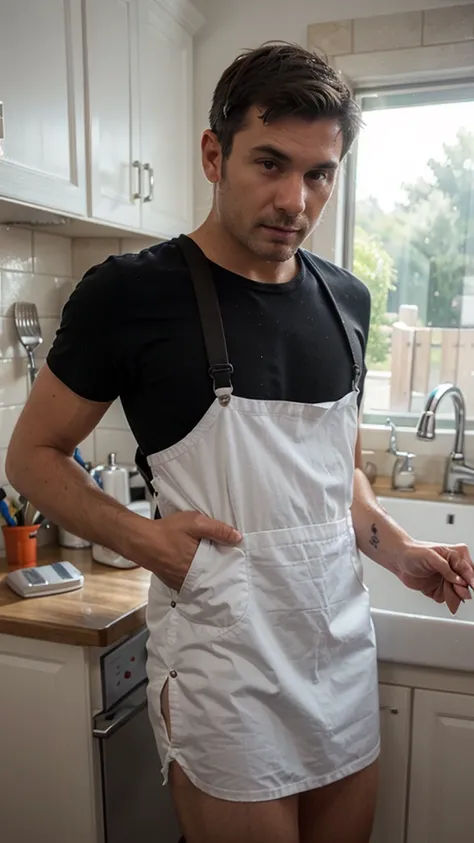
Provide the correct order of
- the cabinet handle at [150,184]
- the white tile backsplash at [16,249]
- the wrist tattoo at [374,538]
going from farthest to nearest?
the cabinet handle at [150,184], the white tile backsplash at [16,249], the wrist tattoo at [374,538]

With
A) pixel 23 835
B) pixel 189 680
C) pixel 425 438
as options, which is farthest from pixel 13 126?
pixel 23 835

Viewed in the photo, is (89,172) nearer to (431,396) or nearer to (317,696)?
(431,396)

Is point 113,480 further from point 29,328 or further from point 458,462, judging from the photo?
point 458,462

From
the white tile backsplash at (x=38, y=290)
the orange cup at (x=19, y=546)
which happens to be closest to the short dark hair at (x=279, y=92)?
the white tile backsplash at (x=38, y=290)

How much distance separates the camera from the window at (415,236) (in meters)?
1.94

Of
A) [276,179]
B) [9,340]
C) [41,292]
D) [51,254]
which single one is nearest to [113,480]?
[9,340]

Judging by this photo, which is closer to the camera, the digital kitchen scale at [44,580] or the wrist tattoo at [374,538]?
the wrist tattoo at [374,538]

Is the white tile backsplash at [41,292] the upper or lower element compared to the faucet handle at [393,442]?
upper

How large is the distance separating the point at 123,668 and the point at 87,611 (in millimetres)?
120

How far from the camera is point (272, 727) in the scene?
0.93 meters

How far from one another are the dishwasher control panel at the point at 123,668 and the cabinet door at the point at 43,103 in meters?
0.81

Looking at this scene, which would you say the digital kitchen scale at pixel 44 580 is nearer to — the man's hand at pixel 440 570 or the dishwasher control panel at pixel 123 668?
the dishwasher control panel at pixel 123 668

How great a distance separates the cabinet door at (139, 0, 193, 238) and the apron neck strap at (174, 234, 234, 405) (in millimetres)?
827

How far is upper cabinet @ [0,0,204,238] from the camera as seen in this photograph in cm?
126
